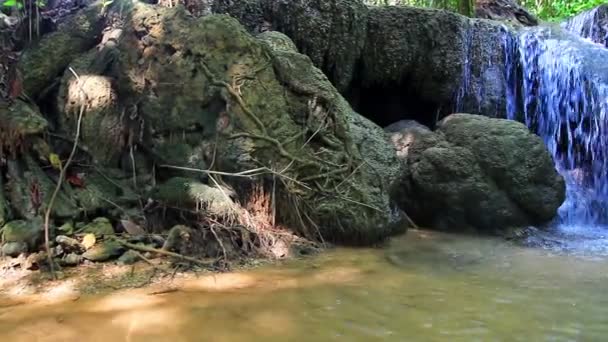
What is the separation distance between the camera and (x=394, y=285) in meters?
3.65

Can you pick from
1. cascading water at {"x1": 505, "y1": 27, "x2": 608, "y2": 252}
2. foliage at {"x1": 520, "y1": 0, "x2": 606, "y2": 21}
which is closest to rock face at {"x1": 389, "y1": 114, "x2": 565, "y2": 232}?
cascading water at {"x1": 505, "y1": 27, "x2": 608, "y2": 252}

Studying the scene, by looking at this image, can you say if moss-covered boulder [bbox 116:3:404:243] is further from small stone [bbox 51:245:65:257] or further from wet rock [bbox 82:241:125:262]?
small stone [bbox 51:245:65:257]

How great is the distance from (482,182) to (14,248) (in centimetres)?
459

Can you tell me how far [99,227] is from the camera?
13.7 feet

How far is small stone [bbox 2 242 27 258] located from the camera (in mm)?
3662

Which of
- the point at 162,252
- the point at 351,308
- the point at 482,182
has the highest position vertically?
the point at 482,182

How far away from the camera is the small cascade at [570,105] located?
7.83 meters

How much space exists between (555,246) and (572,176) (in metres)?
2.98

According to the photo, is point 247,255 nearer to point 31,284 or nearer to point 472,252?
point 31,284

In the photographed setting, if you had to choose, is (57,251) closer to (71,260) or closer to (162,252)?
(71,260)

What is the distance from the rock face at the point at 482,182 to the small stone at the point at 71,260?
131 inches

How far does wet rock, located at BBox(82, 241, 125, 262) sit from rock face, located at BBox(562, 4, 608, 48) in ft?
30.2

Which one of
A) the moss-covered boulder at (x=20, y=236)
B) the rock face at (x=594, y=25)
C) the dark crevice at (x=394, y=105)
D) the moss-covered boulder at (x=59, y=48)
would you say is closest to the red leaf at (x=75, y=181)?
the moss-covered boulder at (x=20, y=236)

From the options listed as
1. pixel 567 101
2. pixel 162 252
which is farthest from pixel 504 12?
pixel 162 252
